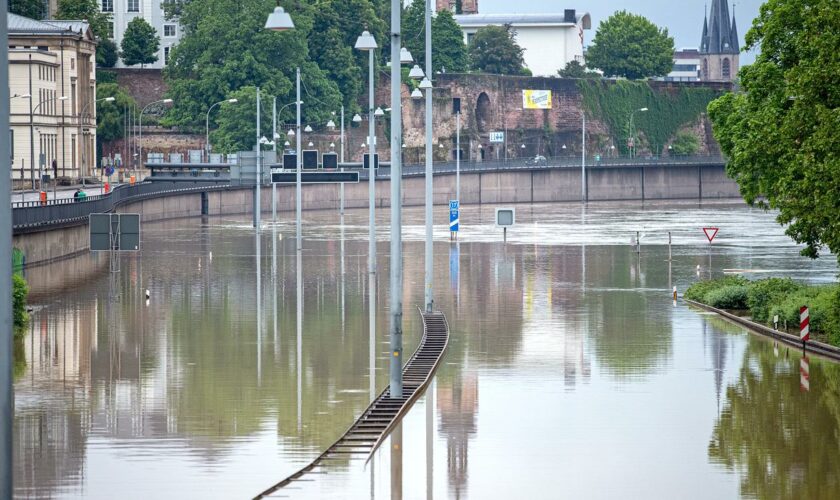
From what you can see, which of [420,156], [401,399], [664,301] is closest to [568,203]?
[420,156]

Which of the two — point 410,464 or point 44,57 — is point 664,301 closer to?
point 410,464

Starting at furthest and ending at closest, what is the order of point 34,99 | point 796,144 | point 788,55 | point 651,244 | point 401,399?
point 34,99 → point 651,244 → point 788,55 → point 796,144 → point 401,399

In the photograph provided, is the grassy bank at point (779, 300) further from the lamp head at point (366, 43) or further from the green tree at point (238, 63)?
the green tree at point (238, 63)

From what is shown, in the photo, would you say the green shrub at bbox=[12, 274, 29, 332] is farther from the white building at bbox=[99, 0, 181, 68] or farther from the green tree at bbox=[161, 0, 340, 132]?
the white building at bbox=[99, 0, 181, 68]

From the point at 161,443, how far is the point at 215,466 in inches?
87.2

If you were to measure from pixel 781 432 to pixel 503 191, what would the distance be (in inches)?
5128

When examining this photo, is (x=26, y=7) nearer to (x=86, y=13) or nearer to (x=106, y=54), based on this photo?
(x=86, y=13)

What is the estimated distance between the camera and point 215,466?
76.7 ft

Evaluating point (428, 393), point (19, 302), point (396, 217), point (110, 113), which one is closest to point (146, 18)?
point (110, 113)

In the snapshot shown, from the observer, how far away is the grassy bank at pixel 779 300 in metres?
38.6

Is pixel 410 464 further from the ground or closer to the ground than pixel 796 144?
closer to the ground

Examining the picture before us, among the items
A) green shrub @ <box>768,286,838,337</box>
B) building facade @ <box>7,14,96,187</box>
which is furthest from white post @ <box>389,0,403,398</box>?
building facade @ <box>7,14,96,187</box>

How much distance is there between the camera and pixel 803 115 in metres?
38.7

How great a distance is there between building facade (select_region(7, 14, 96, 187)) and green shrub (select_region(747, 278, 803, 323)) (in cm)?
7751
